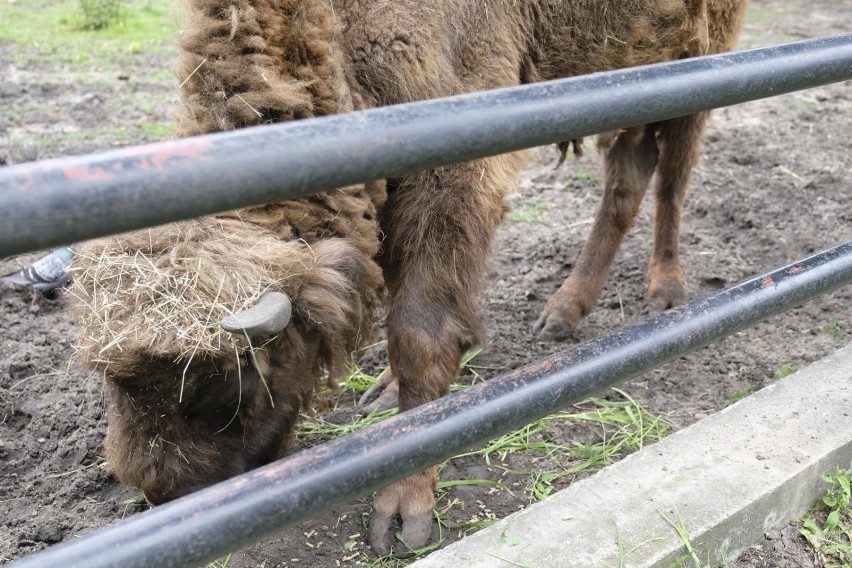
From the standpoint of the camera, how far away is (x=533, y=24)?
3.16m

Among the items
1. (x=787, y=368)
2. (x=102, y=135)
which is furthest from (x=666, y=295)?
(x=102, y=135)

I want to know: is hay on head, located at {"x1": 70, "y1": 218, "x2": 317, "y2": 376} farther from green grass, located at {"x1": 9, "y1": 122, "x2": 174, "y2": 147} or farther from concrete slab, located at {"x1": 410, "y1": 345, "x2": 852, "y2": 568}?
green grass, located at {"x1": 9, "y1": 122, "x2": 174, "y2": 147}

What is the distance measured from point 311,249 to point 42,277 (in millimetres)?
2092

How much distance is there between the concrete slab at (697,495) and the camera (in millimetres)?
2039

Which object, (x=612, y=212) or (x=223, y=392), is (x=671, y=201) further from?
(x=223, y=392)

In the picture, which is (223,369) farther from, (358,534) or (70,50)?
(70,50)

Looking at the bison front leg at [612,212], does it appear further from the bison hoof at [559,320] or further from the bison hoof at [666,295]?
the bison hoof at [666,295]

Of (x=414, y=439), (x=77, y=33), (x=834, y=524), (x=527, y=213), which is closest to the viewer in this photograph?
(x=414, y=439)

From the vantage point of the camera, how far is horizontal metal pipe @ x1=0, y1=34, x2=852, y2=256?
977mm

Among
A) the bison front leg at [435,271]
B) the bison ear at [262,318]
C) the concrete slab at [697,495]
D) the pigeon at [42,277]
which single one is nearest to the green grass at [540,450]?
the bison front leg at [435,271]

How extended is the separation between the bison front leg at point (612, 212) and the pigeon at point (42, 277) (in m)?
2.45

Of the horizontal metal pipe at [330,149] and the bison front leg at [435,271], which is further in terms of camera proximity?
the bison front leg at [435,271]

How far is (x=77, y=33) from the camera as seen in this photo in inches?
350

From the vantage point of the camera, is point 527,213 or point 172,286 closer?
point 172,286
